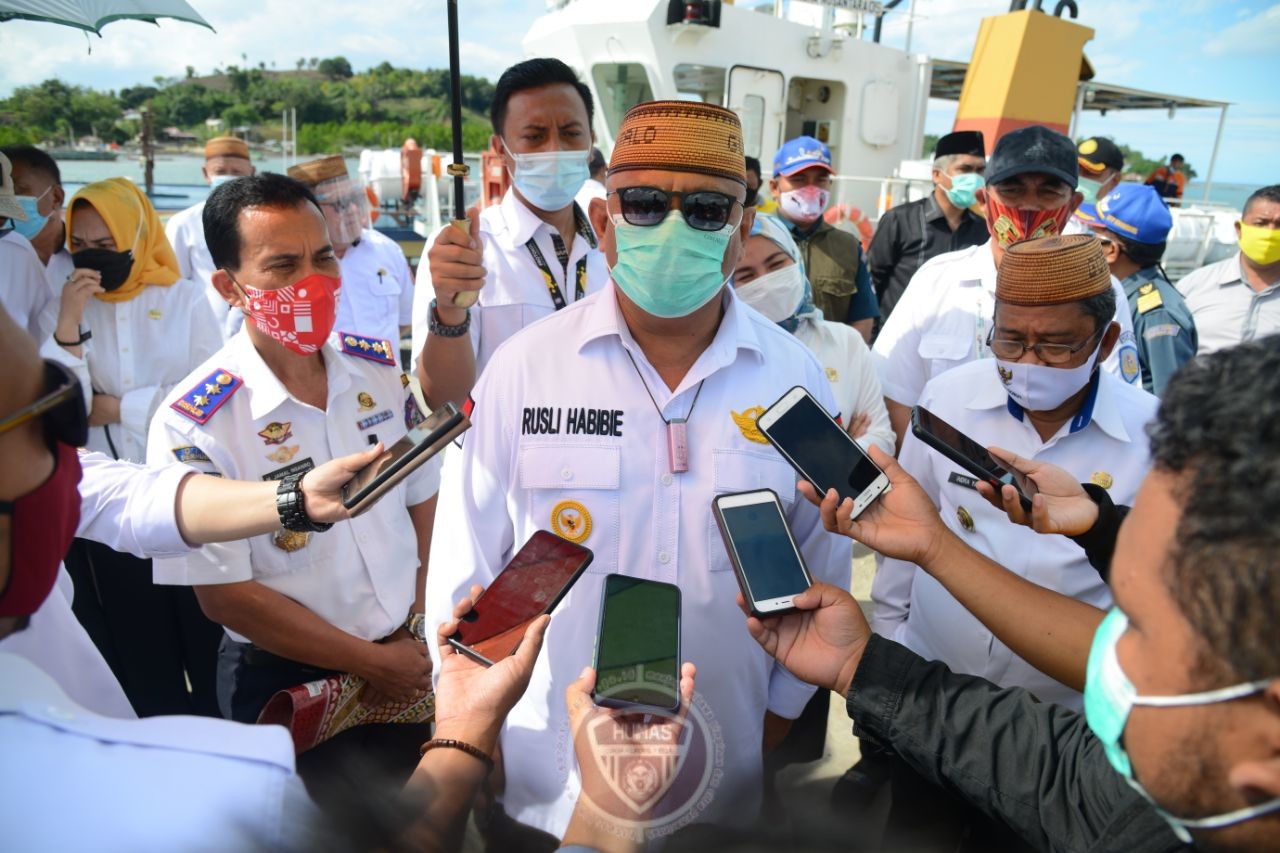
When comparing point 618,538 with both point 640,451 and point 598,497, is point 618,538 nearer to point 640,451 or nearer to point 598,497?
point 598,497

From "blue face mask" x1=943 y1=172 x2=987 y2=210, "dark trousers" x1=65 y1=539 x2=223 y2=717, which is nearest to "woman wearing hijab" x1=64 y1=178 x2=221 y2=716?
"dark trousers" x1=65 y1=539 x2=223 y2=717

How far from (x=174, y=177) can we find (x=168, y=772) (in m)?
9.90

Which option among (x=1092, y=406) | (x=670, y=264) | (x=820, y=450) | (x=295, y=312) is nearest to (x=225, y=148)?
(x=295, y=312)

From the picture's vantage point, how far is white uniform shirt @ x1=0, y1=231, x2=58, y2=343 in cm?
297

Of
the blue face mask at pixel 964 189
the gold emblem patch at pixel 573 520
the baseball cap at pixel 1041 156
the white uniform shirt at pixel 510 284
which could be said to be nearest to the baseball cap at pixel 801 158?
the blue face mask at pixel 964 189

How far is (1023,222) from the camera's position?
3.15 metres

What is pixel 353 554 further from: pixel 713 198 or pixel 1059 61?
pixel 1059 61

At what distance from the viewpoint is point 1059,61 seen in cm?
837

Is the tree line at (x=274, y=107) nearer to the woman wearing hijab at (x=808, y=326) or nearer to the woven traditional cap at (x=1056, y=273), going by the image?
the woman wearing hijab at (x=808, y=326)

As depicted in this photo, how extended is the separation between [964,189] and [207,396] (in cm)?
464

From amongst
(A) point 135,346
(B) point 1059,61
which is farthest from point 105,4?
(B) point 1059,61

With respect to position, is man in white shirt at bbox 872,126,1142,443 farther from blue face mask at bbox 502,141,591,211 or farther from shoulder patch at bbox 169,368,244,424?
shoulder patch at bbox 169,368,244,424

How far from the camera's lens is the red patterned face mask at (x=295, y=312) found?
2.12 m

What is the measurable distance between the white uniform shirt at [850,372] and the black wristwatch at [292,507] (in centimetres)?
186
